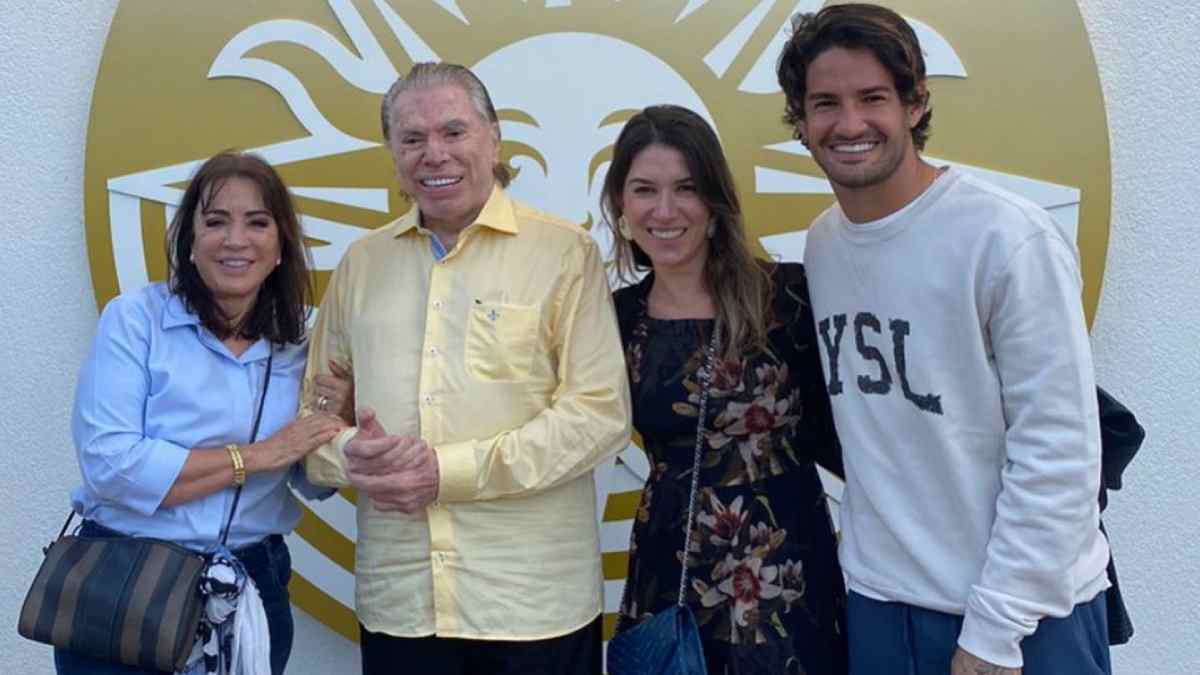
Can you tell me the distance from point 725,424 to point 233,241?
3.16ft

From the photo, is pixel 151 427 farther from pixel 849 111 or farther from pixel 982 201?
pixel 982 201

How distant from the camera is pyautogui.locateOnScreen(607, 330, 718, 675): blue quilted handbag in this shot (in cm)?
182

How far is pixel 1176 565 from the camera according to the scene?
260cm

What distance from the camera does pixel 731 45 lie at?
2543 mm

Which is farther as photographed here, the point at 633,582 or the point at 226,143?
the point at 226,143

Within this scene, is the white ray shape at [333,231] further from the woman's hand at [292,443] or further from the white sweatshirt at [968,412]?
the white sweatshirt at [968,412]

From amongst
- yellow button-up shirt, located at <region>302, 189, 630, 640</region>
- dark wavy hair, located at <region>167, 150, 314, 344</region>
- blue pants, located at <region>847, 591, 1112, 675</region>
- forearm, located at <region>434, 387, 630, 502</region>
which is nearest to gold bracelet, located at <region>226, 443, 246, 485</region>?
yellow button-up shirt, located at <region>302, 189, 630, 640</region>

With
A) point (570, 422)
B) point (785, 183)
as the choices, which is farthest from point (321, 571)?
point (785, 183)

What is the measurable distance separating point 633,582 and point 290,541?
107 centimetres

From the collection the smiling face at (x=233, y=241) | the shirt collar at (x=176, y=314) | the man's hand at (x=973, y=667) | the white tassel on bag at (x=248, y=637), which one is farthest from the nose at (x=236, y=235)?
the man's hand at (x=973, y=667)

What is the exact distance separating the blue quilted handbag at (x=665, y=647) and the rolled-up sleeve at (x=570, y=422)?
0.98ft

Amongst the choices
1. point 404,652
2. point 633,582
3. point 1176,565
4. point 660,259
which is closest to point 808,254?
point 660,259

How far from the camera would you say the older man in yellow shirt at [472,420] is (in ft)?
6.07

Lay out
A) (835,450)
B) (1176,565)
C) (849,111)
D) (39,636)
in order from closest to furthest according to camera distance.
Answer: (849,111), (39,636), (835,450), (1176,565)
